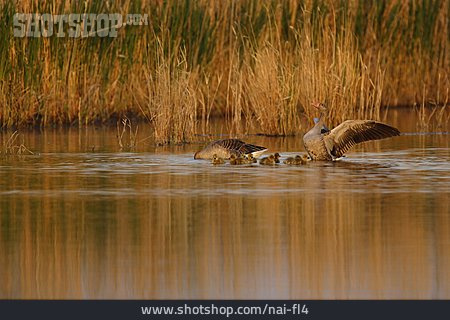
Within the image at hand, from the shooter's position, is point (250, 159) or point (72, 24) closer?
point (250, 159)

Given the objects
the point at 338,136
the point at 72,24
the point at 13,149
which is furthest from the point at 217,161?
the point at 72,24

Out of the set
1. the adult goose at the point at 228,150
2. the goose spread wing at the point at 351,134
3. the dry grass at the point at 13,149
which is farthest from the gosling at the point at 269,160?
the dry grass at the point at 13,149

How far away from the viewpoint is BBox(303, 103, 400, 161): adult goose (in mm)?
13922

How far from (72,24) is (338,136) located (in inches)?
255

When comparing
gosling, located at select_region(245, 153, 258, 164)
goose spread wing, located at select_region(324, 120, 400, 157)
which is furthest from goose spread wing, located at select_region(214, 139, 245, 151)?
goose spread wing, located at select_region(324, 120, 400, 157)

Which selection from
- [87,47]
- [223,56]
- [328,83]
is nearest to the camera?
[328,83]

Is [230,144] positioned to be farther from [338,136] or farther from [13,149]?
[13,149]

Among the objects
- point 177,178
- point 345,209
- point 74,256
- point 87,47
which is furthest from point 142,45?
point 74,256

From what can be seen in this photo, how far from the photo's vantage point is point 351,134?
1430 centimetres

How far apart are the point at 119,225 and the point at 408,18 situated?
592 inches

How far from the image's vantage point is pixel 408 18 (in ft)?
76.3

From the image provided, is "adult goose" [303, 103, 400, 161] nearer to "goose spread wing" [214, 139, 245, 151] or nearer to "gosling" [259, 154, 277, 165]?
"gosling" [259, 154, 277, 165]

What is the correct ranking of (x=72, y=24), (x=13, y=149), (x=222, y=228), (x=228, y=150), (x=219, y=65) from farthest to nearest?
(x=219, y=65) → (x=72, y=24) → (x=13, y=149) → (x=228, y=150) → (x=222, y=228)

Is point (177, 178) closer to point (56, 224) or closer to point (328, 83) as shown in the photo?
point (56, 224)
